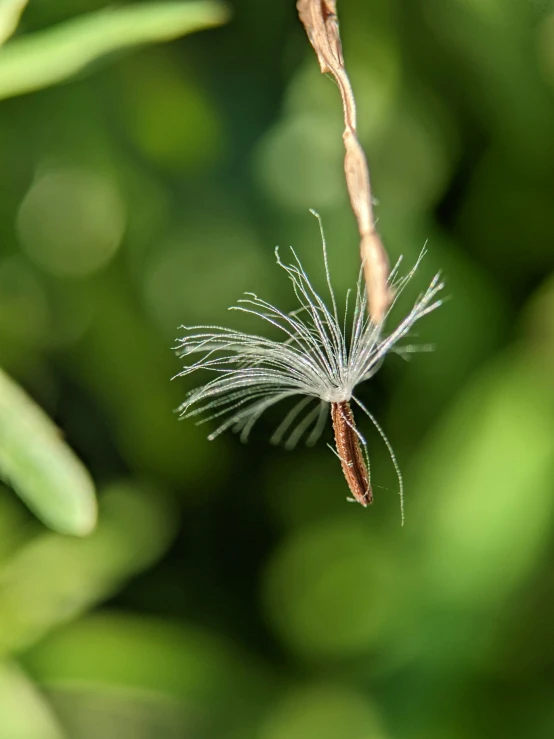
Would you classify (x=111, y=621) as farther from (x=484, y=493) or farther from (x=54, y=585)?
(x=484, y=493)

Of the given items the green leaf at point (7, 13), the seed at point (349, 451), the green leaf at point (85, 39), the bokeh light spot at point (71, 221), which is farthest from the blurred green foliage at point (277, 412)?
the seed at point (349, 451)

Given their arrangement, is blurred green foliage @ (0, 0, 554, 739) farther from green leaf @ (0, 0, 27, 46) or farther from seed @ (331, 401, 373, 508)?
seed @ (331, 401, 373, 508)

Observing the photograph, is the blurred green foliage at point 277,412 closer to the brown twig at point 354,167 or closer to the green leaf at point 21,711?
the green leaf at point 21,711

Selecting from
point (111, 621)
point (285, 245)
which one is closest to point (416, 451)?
point (285, 245)

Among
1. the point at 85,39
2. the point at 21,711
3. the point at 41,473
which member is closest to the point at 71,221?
the point at 85,39

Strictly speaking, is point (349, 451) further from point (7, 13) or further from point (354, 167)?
point (7, 13)
